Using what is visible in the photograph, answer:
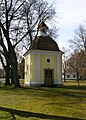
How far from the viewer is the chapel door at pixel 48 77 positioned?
1390 inches

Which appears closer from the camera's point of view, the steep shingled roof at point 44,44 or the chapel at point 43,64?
the chapel at point 43,64

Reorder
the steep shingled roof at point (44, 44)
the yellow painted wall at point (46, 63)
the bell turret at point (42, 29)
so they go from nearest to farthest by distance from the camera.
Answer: the yellow painted wall at point (46, 63) < the steep shingled roof at point (44, 44) < the bell turret at point (42, 29)

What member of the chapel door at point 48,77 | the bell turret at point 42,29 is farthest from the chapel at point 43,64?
the bell turret at point 42,29

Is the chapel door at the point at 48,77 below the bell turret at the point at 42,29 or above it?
below

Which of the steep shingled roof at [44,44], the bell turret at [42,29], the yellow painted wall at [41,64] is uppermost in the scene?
the bell turret at [42,29]

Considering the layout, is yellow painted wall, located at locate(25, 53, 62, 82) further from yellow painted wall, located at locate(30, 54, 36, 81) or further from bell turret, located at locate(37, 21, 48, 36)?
bell turret, located at locate(37, 21, 48, 36)

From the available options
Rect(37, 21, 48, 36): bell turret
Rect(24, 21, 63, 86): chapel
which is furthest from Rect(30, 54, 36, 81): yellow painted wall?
Rect(37, 21, 48, 36): bell turret

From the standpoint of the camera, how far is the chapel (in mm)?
34812

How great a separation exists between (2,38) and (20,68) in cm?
3478

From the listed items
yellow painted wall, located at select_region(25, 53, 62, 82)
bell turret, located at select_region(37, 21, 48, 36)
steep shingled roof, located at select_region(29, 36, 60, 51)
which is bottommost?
yellow painted wall, located at select_region(25, 53, 62, 82)

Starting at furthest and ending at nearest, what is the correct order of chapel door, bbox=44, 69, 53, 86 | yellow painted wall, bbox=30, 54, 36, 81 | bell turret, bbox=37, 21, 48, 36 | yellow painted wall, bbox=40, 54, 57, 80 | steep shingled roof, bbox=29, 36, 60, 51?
bell turret, bbox=37, 21, 48, 36, steep shingled roof, bbox=29, 36, 60, 51, chapel door, bbox=44, 69, 53, 86, yellow painted wall, bbox=40, 54, 57, 80, yellow painted wall, bbox=30, 54, 36, 81

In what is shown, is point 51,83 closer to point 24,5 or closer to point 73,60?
point 24,5

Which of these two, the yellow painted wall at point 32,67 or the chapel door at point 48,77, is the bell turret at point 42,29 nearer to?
the yellow painted wall at point 32,67

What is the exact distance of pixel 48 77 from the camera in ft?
117
